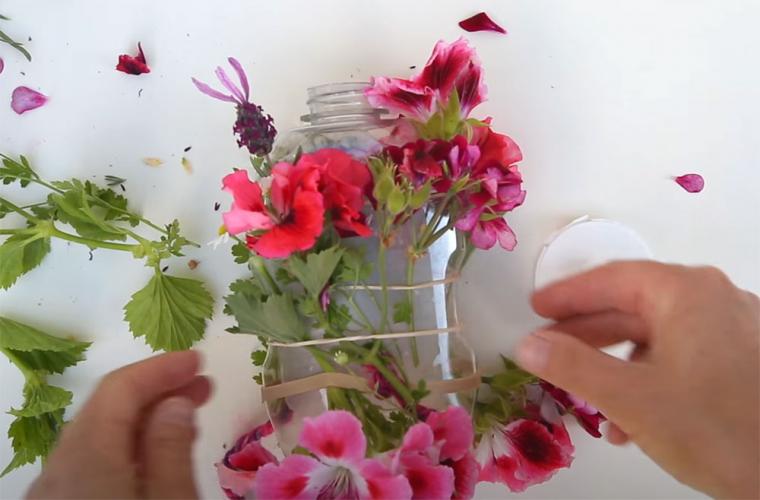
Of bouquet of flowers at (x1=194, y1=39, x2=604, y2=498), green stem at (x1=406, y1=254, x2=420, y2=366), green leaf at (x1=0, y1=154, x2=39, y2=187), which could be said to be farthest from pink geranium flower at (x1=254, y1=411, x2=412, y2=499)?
green leaf at (x1=0, y1=154, x2=39, y2=187)

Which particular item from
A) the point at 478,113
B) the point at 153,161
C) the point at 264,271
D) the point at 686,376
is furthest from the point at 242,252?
the point at 686,376

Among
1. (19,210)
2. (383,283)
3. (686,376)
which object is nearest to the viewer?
(686,376)

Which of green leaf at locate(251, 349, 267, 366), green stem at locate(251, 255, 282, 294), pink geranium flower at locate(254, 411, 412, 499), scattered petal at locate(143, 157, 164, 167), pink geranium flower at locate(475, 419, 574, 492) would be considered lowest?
pink geranium flower at locate(475, 419, 574, 492)

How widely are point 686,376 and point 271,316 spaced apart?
0.30 meters

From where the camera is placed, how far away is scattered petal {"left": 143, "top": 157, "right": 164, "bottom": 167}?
2.26 ft

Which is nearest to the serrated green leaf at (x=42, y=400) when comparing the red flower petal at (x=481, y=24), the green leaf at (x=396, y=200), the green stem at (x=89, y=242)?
the green stem at (x=89, y=242)

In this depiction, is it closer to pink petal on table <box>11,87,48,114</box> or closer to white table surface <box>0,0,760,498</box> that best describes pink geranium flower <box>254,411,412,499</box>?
white table surface <box>0,0,760,498</box>

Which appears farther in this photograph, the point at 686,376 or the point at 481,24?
the point at 481,24

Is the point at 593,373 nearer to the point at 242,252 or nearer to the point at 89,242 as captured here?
the point at 242,252

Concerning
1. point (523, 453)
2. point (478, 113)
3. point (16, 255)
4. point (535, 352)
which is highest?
point (478, 113)

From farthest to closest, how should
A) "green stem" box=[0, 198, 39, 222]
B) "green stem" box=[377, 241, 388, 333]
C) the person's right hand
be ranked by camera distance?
"green stem" box=[0, 198, 39, 222]
"green stem" box=[377, 241, 388, 333]
the person's right hand

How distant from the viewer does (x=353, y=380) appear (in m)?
0.56

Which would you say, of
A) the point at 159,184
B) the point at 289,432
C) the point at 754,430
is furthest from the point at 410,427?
the point at 159,184

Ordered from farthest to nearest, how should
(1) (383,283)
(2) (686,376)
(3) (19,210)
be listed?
(3) (19,210)
(1) (383,283)
(2) (686,376)
